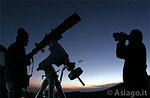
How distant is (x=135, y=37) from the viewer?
2.84 metres

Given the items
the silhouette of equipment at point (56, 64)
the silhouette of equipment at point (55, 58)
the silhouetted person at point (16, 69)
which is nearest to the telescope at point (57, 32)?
the silhouette of equipment at point (55, 58)

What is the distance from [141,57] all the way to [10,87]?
8.81 feet

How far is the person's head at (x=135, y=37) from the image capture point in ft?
9.28

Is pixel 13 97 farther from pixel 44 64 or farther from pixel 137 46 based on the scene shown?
pixel 137 46

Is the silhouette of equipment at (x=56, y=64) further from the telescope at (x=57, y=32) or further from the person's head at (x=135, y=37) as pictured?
the person's head at (x=135, y=37)

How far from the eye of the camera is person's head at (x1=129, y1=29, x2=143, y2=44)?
2828 millimetres

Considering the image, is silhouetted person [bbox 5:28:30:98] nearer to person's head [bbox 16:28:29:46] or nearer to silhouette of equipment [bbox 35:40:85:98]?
person's head [bbox 16:28:29:46]

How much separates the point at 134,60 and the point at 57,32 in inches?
107

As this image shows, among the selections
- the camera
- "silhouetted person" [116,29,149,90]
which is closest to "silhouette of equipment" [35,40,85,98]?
the camera

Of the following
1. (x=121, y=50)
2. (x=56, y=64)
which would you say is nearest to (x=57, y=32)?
(x=56, y=64)

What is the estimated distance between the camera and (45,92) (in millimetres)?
4801

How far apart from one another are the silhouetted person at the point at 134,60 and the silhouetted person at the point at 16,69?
205 cm

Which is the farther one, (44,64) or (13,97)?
(44,64)

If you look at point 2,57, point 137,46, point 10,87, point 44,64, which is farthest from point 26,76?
point 137,46
